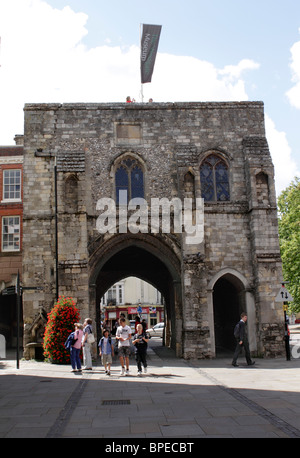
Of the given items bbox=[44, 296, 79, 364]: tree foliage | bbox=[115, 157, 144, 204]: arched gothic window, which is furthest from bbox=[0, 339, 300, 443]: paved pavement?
bbox=[115, 157, 144, 204]: arched gothic window

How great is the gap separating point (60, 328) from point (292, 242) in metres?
15.3

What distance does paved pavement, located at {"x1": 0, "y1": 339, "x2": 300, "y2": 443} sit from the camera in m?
6.88

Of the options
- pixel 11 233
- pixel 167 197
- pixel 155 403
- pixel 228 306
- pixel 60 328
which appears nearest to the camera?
pixel 155 403

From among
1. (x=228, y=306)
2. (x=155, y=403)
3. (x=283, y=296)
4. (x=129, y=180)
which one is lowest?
(x=155, y=403)

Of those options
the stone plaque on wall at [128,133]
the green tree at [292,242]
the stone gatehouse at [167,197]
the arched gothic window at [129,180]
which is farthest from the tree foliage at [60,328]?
the green tree at [292,242]

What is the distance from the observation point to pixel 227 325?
20.6 meters

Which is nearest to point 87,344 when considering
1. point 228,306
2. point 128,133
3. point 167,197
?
point 167,197

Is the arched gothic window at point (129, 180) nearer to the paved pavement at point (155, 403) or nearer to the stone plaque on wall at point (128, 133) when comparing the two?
the stone plaque on wall at point (128, 133)

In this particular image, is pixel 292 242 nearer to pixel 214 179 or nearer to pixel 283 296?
pixel 214 179

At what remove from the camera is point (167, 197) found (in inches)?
704

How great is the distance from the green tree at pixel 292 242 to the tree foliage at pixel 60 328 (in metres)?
14.5

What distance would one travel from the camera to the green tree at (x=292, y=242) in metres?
26.3

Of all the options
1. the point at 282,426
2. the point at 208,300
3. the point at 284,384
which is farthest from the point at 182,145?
the point at 282,426
